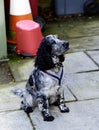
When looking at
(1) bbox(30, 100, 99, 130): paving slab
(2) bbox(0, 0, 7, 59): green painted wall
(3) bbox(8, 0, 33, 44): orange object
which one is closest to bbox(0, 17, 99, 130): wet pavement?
(1) bbox(30, 100, 99, 130): paving slab

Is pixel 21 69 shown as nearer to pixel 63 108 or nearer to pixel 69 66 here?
pixel 69 66

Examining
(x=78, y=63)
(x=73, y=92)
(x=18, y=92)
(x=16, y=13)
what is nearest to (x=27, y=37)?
(x=16, y=13)

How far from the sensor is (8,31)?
7.22 meters

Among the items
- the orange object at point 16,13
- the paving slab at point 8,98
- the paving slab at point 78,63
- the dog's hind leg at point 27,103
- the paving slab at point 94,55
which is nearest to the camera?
the dog's hind leg at point 27,103

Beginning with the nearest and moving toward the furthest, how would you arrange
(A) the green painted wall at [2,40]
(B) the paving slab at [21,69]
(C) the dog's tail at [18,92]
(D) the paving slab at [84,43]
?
1. (C) the dog's tail at [18,92]
2. (B) the paving slab at [21,69]
3. (A) the green painted wall at [2,40]
4. (D) the paving slab at [84,43]

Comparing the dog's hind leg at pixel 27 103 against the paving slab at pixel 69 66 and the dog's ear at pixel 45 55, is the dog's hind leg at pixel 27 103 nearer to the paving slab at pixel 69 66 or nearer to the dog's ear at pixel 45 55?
the dog's ear at pixel 45 55

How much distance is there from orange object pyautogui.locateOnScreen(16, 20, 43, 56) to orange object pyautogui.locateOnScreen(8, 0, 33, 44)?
46 centimetres

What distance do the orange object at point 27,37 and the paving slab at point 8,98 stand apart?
1.06 meters

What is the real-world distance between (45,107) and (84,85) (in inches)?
40.6

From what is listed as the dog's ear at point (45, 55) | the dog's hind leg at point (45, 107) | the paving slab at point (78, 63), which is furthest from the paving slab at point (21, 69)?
the dog's ear at point (45, 55)

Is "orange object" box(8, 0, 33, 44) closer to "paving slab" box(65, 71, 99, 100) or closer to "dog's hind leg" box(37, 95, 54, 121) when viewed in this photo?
"paving slab" box(65, 71, 99, 100)

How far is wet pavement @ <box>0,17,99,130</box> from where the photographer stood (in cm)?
449

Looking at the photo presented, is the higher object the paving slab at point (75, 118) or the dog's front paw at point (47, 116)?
the dog's front paw at point (47, 116)

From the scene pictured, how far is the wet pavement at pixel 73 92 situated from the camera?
4488 millimetres
